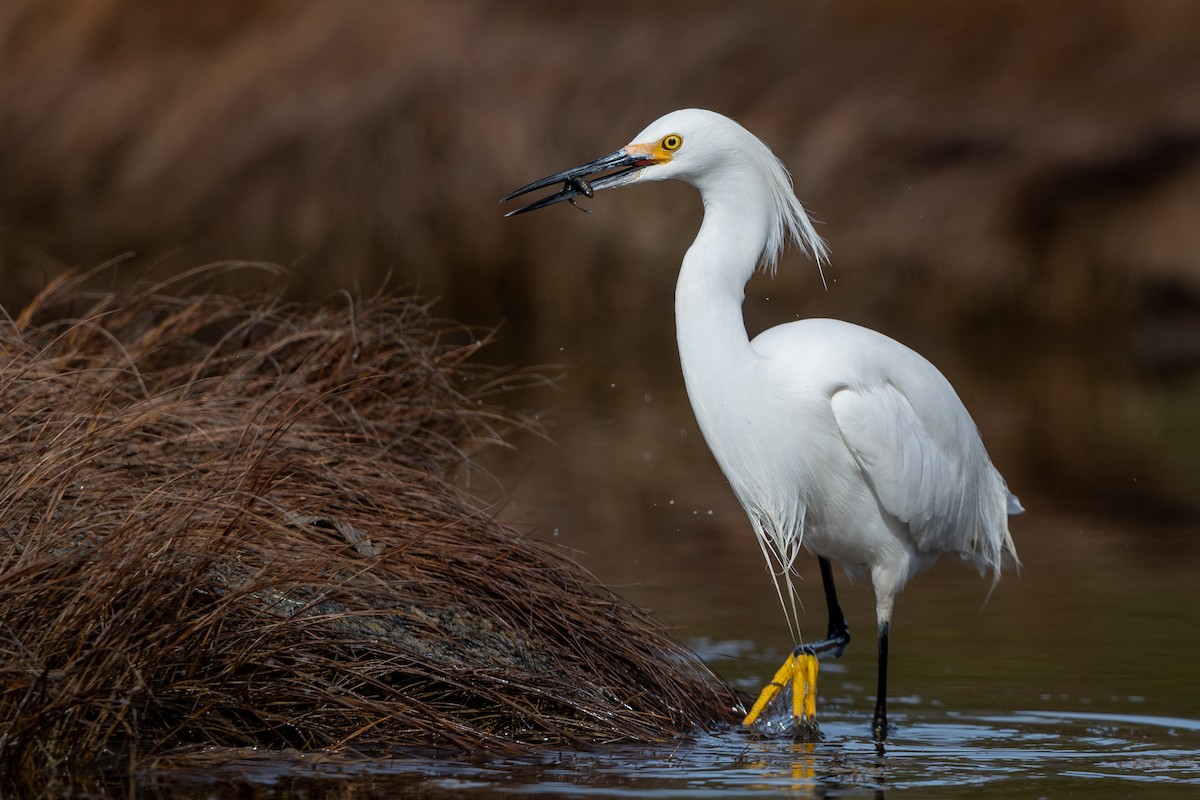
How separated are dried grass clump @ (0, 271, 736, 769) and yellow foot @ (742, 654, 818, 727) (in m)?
0.14

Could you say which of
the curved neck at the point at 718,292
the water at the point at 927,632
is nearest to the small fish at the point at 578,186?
the curved neck at the point at 718,292

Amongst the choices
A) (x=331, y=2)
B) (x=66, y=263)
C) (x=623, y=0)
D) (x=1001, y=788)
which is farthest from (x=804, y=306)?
(x=1001, y=788)

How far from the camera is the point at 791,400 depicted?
525cm

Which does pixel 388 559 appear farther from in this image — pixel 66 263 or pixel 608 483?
pixel 66 263

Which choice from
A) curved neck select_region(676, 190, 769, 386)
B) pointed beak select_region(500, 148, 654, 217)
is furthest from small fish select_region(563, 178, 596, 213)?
curved neck select_region(676, 190, 769, 386)

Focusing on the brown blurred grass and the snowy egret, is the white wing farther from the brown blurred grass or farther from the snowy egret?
the brown blurred grass

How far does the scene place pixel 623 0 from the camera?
57.8ft

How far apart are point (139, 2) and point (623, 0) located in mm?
4564

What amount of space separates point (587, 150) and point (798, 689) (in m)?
10.6

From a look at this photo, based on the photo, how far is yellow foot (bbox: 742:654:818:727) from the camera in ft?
17.5

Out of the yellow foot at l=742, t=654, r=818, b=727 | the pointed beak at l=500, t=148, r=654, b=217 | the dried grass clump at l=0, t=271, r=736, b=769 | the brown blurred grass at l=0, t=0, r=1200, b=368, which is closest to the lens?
the dried grass clump at l=0, t=271, r=736, b=769

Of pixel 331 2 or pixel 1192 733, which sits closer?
pixel 1192 733

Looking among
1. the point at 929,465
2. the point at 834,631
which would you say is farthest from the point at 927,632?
the point at 929,465

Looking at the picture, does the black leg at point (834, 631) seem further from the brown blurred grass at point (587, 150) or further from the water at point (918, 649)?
the brown blurred grass at point (587, 150)
